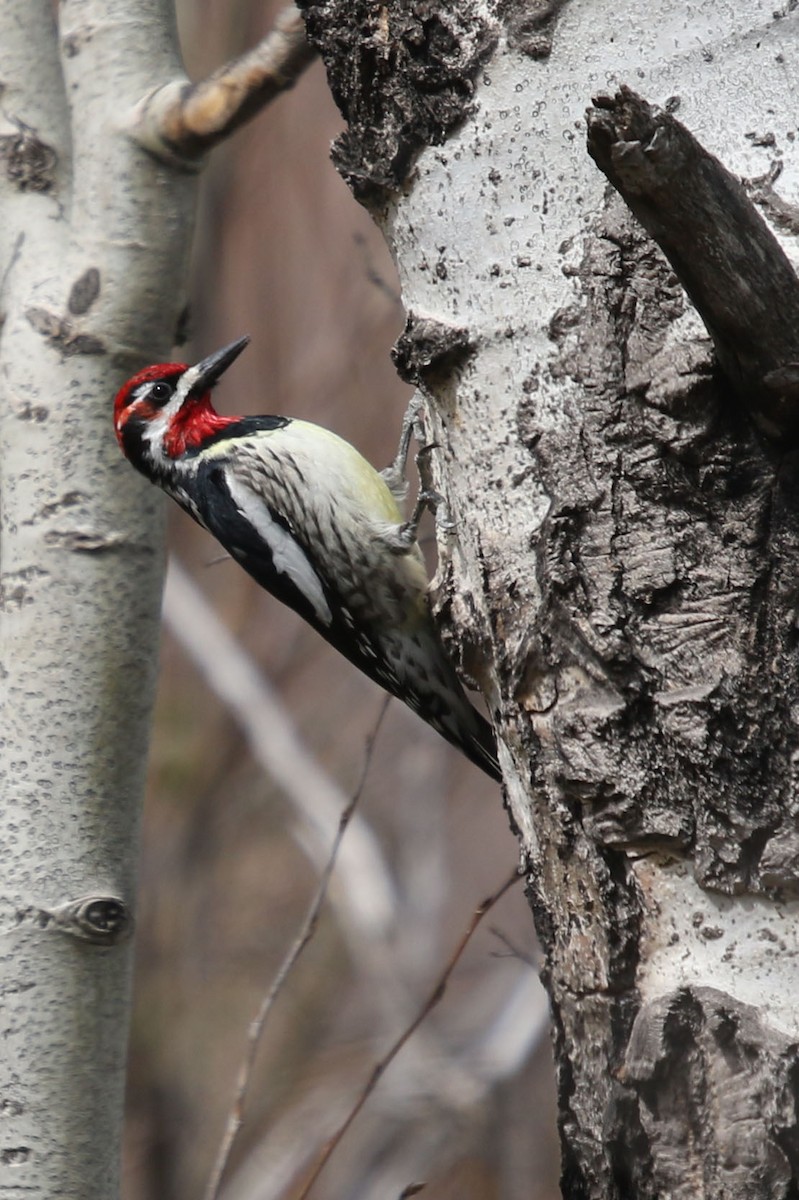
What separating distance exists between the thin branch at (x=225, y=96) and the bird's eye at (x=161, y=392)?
603 mm

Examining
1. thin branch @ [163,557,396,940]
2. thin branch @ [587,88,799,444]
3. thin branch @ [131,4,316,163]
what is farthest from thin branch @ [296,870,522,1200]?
thin branch @ [163,557,396,940]

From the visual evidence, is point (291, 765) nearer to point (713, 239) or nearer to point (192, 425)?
point (192, 425)

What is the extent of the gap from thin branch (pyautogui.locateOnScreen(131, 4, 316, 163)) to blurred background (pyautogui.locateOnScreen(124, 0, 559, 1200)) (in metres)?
3.09

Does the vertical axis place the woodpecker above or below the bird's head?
below

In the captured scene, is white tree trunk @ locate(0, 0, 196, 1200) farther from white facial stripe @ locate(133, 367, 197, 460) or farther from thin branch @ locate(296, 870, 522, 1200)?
white facial stripe @ locate(133, 367, 197, 460)

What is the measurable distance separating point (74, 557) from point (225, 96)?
0.84 meters

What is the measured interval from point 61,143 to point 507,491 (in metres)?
1.31

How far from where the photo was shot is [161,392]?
291 centimetres

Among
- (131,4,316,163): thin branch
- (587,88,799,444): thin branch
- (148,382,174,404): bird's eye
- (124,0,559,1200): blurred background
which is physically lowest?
(124,0,559,1200): blurred background

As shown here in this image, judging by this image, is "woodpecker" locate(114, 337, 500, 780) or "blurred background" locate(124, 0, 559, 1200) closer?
"woodpecker" locate(114, 337, 500, 780)

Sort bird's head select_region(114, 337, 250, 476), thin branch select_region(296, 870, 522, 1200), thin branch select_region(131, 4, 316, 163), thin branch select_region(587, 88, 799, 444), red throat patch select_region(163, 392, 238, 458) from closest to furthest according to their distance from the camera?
thin branch select_region(587, 88, 799, 444), thin branch select_region(296, 870, 522, 1200), thin branch select_region(131, 4, 316, 163), bird's head select_region(114, 337, 250, 476), red throat patch select_region(163, 392, 238, 458)

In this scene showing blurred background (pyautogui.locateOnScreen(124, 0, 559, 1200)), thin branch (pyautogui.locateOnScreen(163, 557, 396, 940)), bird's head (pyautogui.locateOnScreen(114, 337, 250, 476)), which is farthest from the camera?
blurred background (pyautogui.locateOnScreen(124, 0, 559, 1200))

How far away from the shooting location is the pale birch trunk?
4.28ft

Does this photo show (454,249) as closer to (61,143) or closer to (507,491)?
(507,491)
